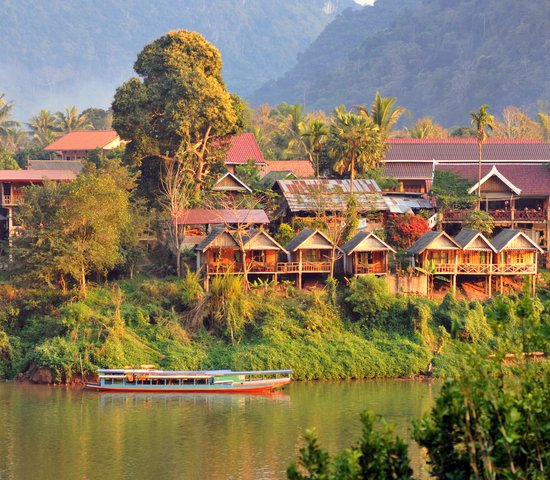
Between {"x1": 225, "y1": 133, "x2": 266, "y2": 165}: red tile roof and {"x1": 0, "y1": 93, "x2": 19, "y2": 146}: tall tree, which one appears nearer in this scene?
{"x1": 225, "y1": 133, "x2": 266, "y2": 165}: red tile roof

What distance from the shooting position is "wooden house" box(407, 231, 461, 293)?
154 ft

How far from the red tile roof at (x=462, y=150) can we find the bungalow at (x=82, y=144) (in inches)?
783

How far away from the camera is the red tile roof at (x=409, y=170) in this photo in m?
58.6

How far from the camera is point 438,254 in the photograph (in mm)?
47500

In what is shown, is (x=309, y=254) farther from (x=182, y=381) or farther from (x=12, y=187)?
(x=12, y=187)

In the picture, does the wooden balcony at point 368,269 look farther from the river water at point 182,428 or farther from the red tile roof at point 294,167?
the red tile roof at point 294,167

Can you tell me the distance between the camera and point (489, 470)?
716 inches

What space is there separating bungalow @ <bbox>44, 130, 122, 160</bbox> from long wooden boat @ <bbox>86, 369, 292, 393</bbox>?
111 ft

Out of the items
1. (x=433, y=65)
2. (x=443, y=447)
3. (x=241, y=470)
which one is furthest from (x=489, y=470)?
(x=433, y=65)

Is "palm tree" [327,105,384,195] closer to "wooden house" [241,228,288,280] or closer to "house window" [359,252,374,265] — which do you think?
"house window" [359,252,374,265]

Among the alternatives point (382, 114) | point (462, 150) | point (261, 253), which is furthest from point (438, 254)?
point (382, 114)

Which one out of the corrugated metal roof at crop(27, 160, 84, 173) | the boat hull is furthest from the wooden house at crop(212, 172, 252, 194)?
the boat hull

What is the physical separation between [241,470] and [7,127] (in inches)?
2177

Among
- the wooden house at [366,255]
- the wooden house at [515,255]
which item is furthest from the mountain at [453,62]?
the wooden house at [366,255]
